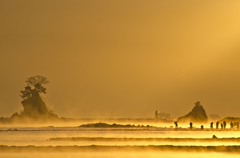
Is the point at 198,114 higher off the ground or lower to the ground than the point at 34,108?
higher

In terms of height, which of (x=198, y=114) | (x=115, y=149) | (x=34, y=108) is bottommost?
(x=115, y=149)

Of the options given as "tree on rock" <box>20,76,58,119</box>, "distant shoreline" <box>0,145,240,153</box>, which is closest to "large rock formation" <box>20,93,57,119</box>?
"tree on rock" <box>20,76,58,119</box>

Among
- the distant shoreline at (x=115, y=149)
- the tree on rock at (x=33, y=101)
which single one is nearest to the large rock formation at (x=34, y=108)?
the tree on rock at (x=33, y=101)

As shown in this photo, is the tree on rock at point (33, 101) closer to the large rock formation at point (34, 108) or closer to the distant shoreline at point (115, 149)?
the large rock formation at point (34, 108)

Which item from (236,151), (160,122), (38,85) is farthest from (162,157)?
(160,122)

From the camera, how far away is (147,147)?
52.9m

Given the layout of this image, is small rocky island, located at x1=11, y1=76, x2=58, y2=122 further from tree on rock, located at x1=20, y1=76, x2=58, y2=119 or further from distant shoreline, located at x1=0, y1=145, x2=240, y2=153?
distant shoreline, located at x1=0, y1=145, x2=240, y2=153

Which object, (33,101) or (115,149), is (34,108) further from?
(115,149)

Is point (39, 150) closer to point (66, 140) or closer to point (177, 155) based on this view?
point (177, 155)

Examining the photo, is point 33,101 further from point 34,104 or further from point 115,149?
point 115,149

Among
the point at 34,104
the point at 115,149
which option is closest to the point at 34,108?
the point at 34,104

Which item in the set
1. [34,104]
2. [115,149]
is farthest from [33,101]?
[115,149]

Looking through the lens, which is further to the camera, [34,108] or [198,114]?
[198,114]

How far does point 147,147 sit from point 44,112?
90386 millimetres
